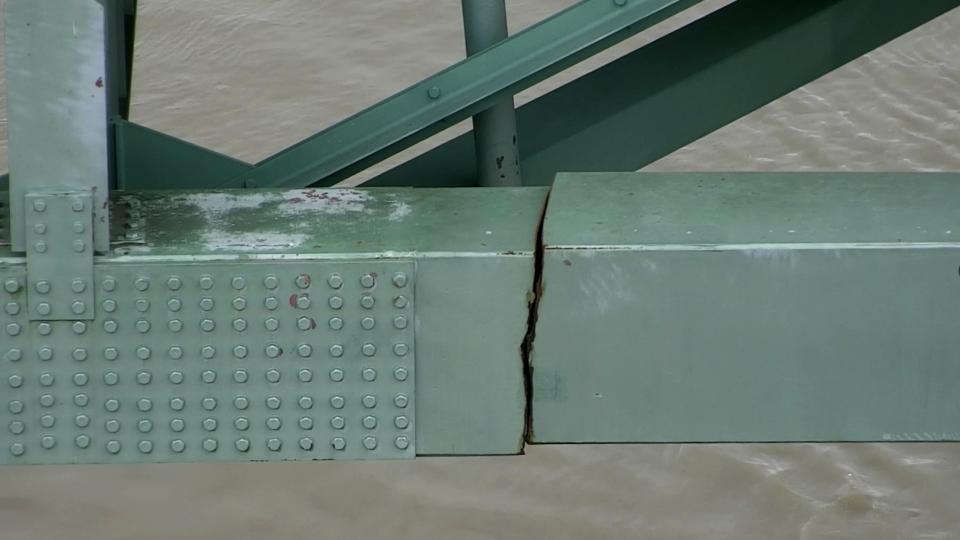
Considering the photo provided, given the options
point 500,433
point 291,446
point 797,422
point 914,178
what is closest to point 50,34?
point 291,446

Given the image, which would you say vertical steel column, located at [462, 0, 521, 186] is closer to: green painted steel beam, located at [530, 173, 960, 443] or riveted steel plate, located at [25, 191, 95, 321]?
green painted steel beam, located at [530, 173, 960, 443]

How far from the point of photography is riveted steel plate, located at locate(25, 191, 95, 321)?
90.0 inches

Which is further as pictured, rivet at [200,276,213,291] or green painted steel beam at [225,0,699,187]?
green painted steel beam at [225,0,699,187]

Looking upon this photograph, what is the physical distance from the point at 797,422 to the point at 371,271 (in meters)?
0.79

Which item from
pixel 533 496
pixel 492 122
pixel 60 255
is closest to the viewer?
pixel 60 255

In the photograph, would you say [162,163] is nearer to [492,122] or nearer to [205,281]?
[492,122]

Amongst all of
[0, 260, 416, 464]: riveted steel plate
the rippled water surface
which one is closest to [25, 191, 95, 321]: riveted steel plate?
[0, 260, 416, 464]: riveted steel plate

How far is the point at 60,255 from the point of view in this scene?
2.30m

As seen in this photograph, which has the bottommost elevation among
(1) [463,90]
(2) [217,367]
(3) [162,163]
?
(2) [217,367]

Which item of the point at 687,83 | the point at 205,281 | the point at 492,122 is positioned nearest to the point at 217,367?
the point at 205,281

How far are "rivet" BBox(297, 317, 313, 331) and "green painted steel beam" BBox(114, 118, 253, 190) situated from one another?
33.3 inches

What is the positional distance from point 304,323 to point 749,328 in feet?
2.53

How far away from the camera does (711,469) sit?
6344 millimetres

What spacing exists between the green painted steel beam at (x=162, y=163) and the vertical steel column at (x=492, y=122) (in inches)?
21.4
